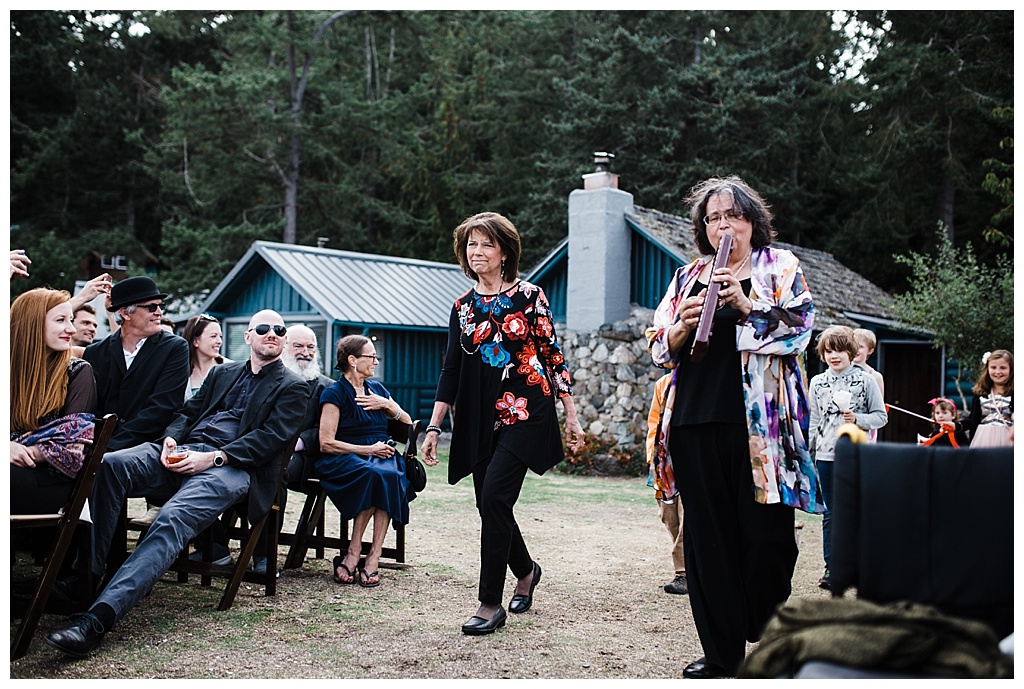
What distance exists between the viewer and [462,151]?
27672mm

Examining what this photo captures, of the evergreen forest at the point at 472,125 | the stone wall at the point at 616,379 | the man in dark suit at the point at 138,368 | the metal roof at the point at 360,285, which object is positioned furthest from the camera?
the evergreen forest at the point at 472,125

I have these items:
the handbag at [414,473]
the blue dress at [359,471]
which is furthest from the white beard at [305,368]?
the handbag at [414,473]

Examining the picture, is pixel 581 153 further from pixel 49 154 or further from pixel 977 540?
pixel 977 540

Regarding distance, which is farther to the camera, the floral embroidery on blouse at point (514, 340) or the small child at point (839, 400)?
the small child at point (839, 400)

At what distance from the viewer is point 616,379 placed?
14.1 metres

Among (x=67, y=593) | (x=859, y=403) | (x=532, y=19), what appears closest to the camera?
(x=67, y=593)

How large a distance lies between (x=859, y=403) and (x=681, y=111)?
64.0ft

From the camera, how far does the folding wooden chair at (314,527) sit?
18.6ft

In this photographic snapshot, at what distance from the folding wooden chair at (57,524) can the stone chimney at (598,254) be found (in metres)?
10.9

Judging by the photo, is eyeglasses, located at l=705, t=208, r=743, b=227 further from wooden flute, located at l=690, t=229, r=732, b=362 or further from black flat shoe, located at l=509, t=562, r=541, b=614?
black flat shoe, located at l=509, t=562, r=541, b=614

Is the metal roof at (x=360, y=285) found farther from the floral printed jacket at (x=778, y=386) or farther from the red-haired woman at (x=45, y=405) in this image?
the floral printed jacket at (x=778, y=386)

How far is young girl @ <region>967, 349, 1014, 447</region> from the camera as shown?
6027 millimetres

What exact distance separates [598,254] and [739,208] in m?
10.8

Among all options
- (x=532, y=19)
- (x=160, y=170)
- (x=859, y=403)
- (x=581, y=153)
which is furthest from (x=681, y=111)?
(x=859, y=403)
